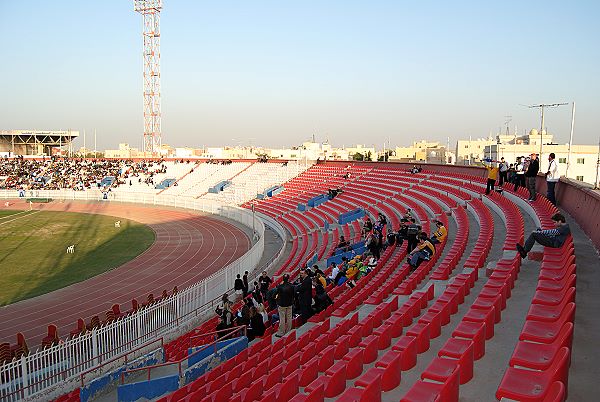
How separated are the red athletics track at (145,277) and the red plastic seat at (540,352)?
1301 cm

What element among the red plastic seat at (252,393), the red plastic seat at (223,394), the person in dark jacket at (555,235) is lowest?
the red plastic seat at (223,394)

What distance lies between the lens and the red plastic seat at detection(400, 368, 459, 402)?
3.95m

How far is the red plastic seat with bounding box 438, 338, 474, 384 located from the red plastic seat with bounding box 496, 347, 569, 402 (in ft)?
1.76

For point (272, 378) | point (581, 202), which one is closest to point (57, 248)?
point (272, 378)

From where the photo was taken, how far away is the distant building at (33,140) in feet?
267

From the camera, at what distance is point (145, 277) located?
2055 centimetres

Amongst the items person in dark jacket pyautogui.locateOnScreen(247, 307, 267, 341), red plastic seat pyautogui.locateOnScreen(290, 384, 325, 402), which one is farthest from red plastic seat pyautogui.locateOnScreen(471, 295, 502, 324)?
person in dark jacket pyautogui.locateOnScreen(247, 307, 267, 341)

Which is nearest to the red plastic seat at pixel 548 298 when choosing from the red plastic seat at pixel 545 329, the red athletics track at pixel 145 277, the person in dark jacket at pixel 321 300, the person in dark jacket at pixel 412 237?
the red plastic seat at pixel 545 329

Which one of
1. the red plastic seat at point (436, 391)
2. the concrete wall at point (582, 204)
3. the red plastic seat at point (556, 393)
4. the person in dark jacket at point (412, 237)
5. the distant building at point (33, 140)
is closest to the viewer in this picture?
the red plastic seat at point (556, 393)

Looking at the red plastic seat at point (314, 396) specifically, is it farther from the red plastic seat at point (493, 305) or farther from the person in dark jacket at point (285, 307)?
the person in dark jacket at point (285, 307)

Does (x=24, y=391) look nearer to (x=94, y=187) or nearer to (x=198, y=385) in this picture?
(x=198, y=385)

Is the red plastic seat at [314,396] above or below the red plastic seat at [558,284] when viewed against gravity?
below

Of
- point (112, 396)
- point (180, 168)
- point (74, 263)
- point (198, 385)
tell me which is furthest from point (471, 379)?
point (180, 168)

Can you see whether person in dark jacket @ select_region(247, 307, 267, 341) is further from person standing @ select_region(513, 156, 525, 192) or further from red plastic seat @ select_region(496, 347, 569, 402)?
person standing @ select_region(513, 156, 525, 192)
